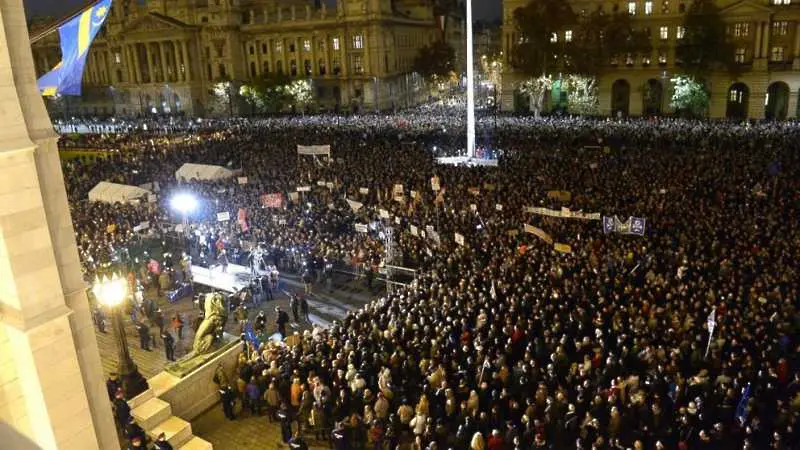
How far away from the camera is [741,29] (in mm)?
54531

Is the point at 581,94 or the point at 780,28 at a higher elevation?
the point at 780,28

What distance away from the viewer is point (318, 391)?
11812 millimetres

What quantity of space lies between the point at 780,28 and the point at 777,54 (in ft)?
7.41

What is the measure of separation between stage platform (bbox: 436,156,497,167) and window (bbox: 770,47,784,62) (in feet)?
123

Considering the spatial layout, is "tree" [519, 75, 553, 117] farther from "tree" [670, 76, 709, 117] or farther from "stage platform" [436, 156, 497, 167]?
"stage platform" [436, 156, 497, 167]

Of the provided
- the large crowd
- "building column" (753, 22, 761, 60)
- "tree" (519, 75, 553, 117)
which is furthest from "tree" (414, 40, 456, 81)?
the large crowd

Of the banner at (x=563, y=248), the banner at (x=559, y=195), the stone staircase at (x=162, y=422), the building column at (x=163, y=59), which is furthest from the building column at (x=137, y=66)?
the stone staircase at (x=162, y=422)

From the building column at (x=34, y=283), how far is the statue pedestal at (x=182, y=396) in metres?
3.64

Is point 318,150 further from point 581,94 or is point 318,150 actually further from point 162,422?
A: point 581,94

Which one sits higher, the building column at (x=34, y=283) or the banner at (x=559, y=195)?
the building column at (x=34, y=283)

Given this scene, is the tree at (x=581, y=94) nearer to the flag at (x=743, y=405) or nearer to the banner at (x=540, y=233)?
the banner at (x=540, y=233)

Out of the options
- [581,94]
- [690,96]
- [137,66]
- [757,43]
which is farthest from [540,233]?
[137,66]

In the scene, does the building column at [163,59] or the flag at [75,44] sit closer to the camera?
the flag at [75,44]

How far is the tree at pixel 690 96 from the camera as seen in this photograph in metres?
53.7
